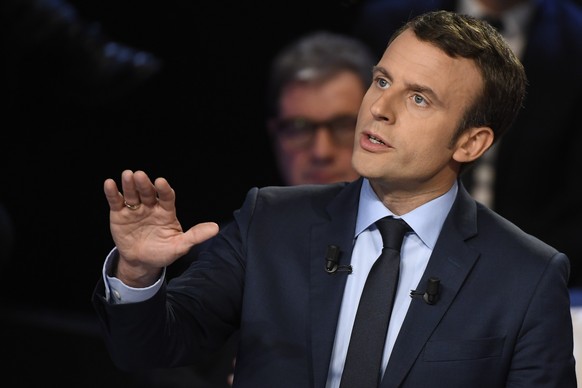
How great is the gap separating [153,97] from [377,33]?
0.83 meters

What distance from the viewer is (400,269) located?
83.9 inches

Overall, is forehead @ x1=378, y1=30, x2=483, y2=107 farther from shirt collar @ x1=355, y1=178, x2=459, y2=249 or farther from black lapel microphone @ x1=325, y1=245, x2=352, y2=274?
black lapel microphone @ x1=325, y1=245, x2=352, y2=274

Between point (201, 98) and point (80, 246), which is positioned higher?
point (201, 98)

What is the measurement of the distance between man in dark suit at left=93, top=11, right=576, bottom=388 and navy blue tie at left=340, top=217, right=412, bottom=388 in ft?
0.04

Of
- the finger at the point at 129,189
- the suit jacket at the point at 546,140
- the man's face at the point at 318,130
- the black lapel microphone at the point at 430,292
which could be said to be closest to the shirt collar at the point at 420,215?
the black lapel microphone at the point at 430,292

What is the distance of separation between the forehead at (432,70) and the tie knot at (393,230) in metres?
0.24

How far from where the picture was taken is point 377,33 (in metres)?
3.71

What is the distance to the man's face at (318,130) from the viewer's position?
132 inches

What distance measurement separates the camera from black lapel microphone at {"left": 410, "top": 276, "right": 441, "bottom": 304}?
2.06 m

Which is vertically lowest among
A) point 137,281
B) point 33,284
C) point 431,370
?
point 33,284

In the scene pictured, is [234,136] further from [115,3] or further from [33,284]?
[33,284]

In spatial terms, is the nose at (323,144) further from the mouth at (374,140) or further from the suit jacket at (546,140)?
the mouth at (374,140)

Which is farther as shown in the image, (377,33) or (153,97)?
(153,97)

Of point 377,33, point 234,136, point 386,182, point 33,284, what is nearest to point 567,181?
point 377,33
